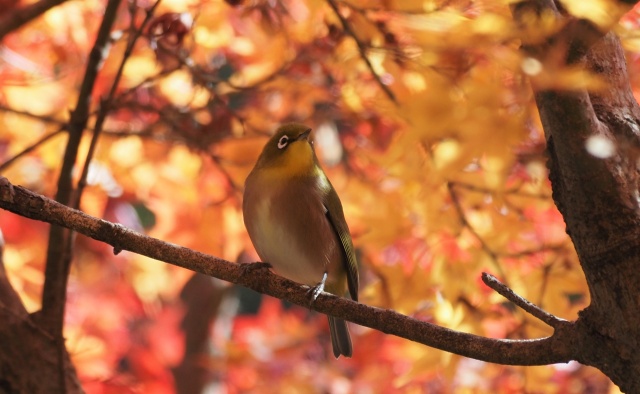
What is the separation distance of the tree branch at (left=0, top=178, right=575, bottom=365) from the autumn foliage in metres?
0.40

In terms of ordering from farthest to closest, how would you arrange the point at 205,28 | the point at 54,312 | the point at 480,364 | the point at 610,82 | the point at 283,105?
the point at 283,105 → the point at 480,364 → the point at 205,28 → the point at 54,312 → the point at 610,82

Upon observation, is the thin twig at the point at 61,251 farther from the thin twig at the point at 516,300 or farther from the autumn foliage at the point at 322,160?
the thin twig at the point at 516,300

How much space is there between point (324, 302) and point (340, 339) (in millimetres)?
1135

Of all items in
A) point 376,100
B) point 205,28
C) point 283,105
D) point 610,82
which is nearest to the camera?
point 610,82

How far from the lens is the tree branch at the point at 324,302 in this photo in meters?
1.47

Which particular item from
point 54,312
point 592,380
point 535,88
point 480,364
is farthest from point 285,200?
point 592,380

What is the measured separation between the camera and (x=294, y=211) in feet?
8.04

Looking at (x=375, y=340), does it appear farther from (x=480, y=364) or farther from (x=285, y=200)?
(x=285, y=200)

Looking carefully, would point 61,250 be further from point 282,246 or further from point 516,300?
point 516,300

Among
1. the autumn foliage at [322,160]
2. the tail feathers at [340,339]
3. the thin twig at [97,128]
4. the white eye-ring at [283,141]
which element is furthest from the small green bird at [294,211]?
the thin twig at [97,128]

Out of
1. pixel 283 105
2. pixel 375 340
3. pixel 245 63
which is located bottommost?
pixel 375 340

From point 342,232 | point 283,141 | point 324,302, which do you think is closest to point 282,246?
point 342,232

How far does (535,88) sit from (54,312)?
144 cm

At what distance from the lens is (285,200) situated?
8.01 feet
